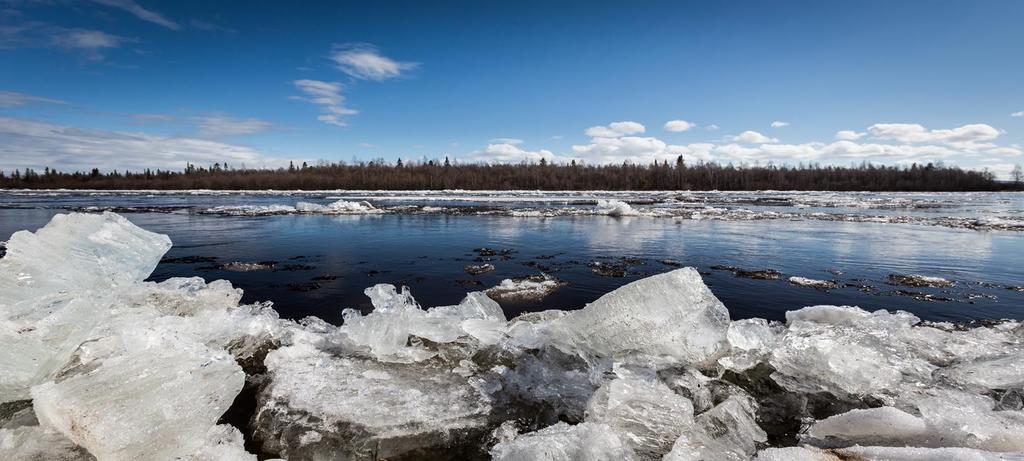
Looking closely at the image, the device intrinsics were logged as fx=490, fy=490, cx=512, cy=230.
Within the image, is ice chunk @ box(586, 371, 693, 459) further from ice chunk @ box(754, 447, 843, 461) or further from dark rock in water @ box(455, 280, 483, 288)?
dark rock in water @ box(455, 280, 483, 288)

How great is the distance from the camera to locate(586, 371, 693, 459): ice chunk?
9.23ft

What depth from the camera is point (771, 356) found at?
3.99 metres

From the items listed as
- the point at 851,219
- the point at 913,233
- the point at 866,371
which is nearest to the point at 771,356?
the point at 866,371

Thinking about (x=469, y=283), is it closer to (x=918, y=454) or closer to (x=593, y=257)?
(x=593, y=257)

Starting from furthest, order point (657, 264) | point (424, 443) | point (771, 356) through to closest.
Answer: point (657, 264) < point (771, 356) < point (424, 443)

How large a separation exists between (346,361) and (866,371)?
155 inches

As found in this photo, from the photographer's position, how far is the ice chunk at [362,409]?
9.36 feet

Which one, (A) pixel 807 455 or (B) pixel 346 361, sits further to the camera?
(B) pixel 346 361

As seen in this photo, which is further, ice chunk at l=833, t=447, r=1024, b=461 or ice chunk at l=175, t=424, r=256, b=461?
ice chunk at l=175, t=424, r=256, b=461

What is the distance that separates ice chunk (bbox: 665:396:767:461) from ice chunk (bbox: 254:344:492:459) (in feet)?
3.97

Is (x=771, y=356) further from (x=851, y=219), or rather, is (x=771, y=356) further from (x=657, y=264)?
(x=851, y=219)

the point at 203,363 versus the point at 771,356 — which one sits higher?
the point at 203,363

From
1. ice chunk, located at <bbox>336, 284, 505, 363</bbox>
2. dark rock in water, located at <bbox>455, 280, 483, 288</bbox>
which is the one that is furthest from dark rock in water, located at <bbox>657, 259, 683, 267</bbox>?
ice chunk, located at <bbox>336, 284, 505, 363</bbox>

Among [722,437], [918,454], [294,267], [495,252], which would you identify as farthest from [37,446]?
[495,252]
